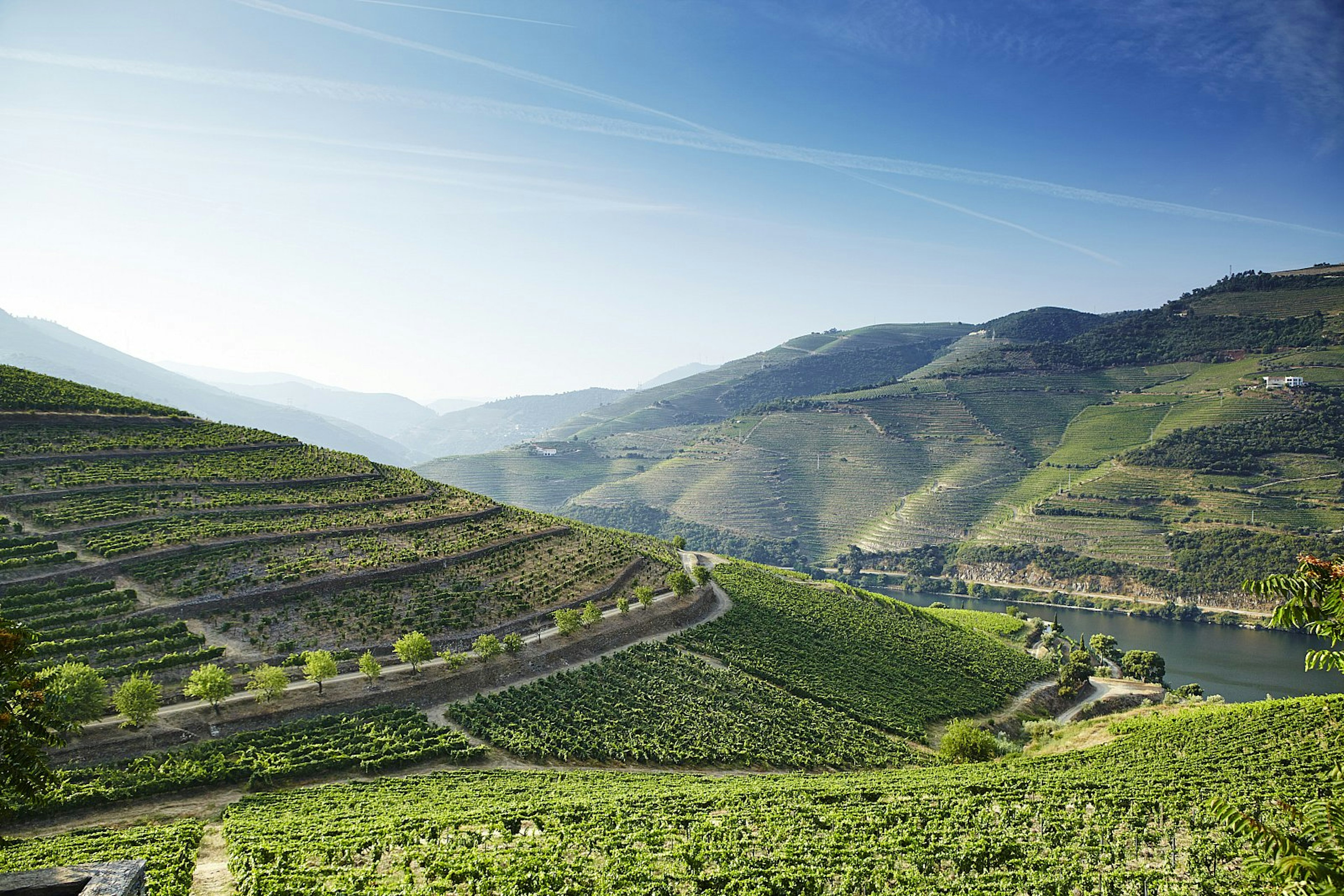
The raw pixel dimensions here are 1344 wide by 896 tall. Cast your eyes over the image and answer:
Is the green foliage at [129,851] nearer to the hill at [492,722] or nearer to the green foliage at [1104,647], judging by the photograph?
the hill at [492,722]

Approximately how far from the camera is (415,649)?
49562 millimetres

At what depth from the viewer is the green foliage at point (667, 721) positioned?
4675cm

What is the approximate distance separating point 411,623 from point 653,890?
37915 millimetres

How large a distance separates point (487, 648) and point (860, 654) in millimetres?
41608

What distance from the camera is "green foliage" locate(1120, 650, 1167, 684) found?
9244 cm

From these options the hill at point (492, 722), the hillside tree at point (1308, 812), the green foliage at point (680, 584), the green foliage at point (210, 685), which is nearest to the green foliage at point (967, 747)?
the hill at point (492, 722)

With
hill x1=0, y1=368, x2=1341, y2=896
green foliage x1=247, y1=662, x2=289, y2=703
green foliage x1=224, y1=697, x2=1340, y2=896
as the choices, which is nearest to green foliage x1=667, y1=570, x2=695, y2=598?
hill x1=0, y1=368, x2=1341, y2=896

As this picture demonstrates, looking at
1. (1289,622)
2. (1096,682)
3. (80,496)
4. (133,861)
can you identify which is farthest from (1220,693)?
(80,496)

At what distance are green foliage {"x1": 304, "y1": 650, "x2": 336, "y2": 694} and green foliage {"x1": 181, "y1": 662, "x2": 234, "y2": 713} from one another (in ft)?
15.3

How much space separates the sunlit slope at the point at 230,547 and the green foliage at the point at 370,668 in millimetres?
4578

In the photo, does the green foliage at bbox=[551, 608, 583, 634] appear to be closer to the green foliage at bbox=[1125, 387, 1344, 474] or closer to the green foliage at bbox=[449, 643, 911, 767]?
the green foliage at bbox=[449, 643, 911, 767]

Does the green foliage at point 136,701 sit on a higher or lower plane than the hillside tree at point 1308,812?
lower

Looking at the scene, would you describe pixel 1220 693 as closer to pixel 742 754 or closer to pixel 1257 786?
pixel 1257 786

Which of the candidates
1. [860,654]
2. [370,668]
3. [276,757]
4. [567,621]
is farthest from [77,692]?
[860,654]
